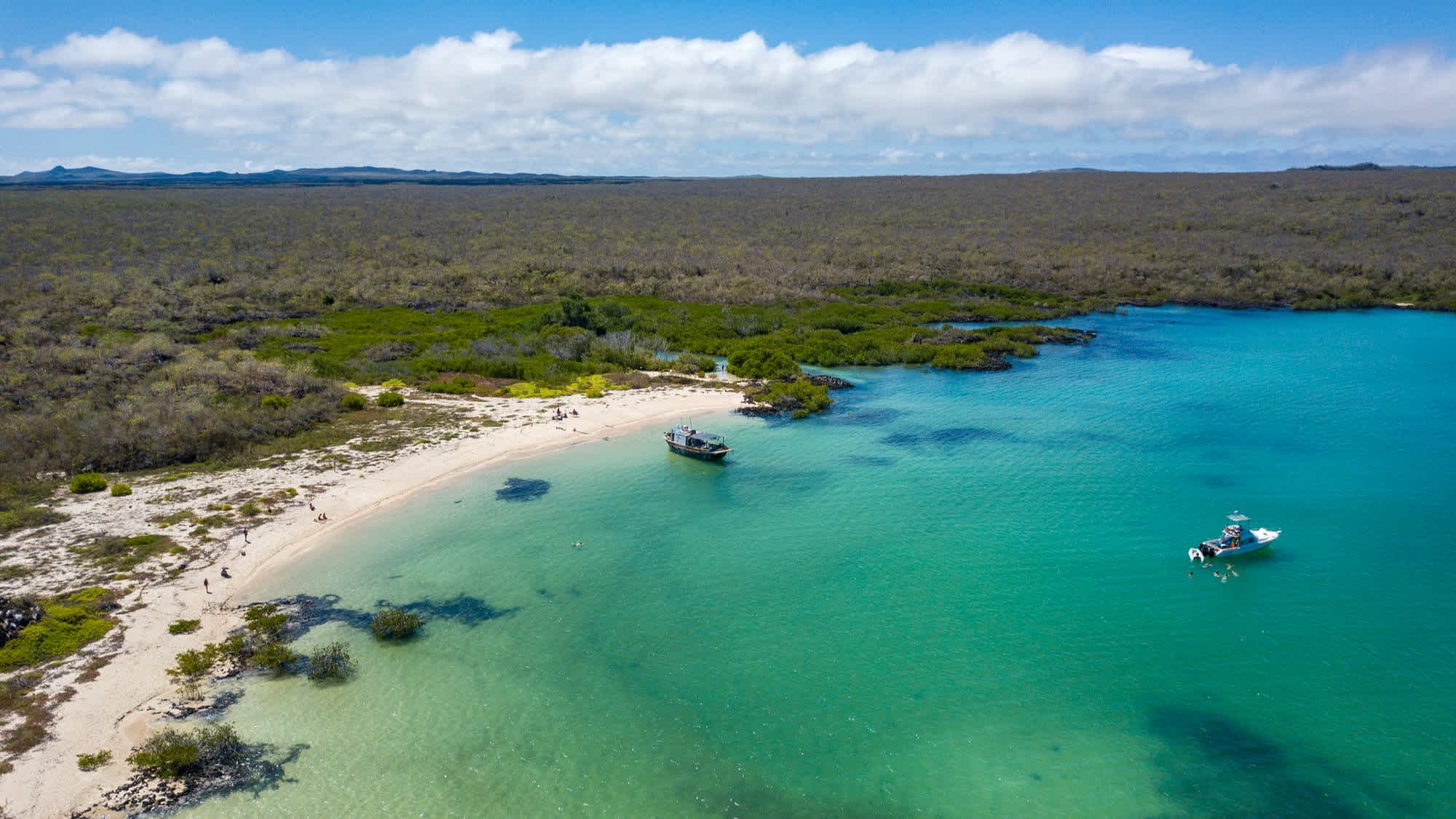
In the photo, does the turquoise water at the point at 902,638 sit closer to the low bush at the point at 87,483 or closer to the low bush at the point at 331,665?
the low bush at the point at 331,665

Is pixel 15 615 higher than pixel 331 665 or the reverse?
higher

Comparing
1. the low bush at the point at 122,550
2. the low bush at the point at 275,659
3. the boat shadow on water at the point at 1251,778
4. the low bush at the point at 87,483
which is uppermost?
the low bush at the point at 87,483

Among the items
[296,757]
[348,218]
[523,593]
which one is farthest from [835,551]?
[348,218]

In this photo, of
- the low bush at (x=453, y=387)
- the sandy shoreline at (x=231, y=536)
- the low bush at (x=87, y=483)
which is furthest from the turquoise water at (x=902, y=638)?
the low bush at (x=453, y=387)

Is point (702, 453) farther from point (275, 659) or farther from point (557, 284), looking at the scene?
point (557, 284)

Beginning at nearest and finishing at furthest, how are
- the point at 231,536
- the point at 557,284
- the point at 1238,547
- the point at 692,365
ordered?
the point at 1238,547
the point at 231,536
the point at 692,365
the point at 557,284

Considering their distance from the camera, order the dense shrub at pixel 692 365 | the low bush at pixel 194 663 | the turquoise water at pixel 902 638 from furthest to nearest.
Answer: the dense shrub at pixel 692 365
the low bush at pixel 194 663
the turquoise water at pixel 902 638

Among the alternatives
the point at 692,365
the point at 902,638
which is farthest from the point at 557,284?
the point at 902,638
